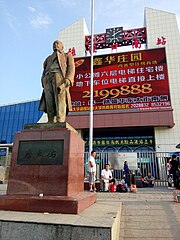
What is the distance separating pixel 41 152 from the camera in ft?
11.8

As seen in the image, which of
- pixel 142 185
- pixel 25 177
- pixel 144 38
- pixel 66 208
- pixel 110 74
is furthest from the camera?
pixel 144 38

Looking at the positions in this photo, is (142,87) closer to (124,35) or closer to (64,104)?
(124,35)

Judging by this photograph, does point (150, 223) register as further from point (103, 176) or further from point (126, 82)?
point (126, 82)

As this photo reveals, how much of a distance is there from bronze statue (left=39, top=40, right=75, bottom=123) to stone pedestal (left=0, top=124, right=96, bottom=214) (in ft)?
1.68

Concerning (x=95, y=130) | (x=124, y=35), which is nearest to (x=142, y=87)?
(x=95, y=130)

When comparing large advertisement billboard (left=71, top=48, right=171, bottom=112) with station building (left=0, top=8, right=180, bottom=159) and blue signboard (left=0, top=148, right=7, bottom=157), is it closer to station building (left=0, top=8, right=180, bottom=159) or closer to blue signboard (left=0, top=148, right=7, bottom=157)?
station building (left=0, top=8, right=180, bottom=159)

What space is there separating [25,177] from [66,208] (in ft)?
3.60

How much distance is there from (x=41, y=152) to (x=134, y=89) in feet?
44.2

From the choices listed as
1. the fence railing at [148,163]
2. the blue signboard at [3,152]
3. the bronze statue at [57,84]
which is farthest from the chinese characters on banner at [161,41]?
the bronze statue at [57,84]

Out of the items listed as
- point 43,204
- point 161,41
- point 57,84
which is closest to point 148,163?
point 57,84

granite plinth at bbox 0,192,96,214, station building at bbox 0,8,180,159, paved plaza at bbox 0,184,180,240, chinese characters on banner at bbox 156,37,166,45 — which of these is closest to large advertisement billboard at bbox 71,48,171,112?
station building at bbox 0,8,180,159

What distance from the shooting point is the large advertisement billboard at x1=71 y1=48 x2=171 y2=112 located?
1546cm

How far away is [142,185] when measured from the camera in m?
9.98

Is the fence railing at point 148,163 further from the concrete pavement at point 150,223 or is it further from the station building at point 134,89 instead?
the concrete pavement at point 150,223
